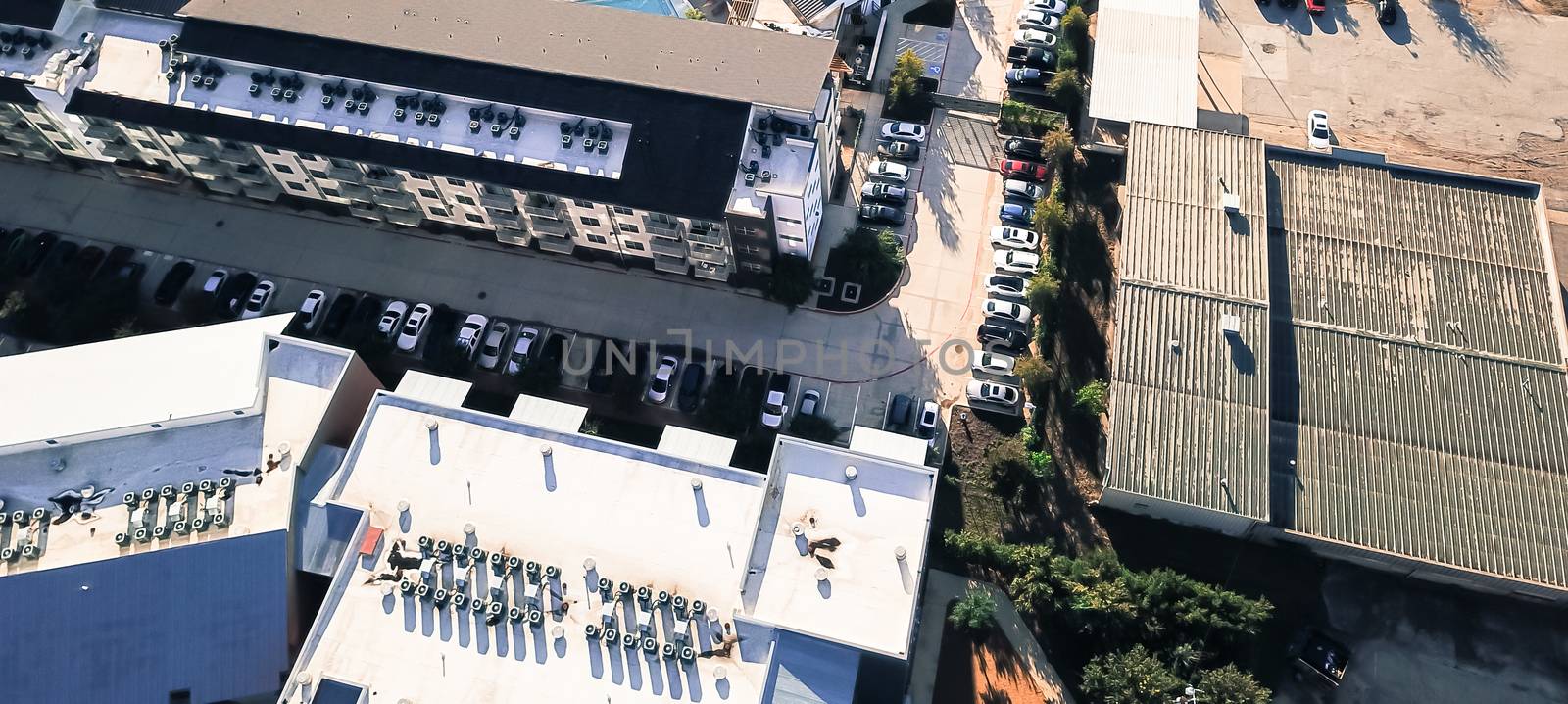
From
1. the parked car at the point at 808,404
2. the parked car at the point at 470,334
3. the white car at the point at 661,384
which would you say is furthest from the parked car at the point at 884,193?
the parked car at the point at 470,334

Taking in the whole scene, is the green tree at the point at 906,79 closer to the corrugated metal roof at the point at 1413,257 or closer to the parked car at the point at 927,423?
the parked car at the point at 927,423

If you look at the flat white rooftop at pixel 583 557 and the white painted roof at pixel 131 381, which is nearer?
the flat white rooftop at pixel 583 557

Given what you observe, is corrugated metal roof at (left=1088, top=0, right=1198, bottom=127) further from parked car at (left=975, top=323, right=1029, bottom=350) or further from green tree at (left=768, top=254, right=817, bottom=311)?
green tree at (left=768, top=254, right=817, bottom=311)

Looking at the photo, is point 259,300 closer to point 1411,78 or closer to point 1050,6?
point 1050,6

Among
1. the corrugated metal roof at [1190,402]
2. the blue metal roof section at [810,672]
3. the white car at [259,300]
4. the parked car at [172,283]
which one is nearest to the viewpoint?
the blue metal roof section at [810,672]

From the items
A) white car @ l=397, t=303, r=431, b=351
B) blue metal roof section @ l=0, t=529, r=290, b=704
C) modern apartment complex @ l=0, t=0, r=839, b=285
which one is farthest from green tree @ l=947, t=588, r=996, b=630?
white car @ l=397, t=303, r=431, b=351

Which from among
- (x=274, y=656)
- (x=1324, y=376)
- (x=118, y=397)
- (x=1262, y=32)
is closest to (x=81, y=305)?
(x=118, y=397)
